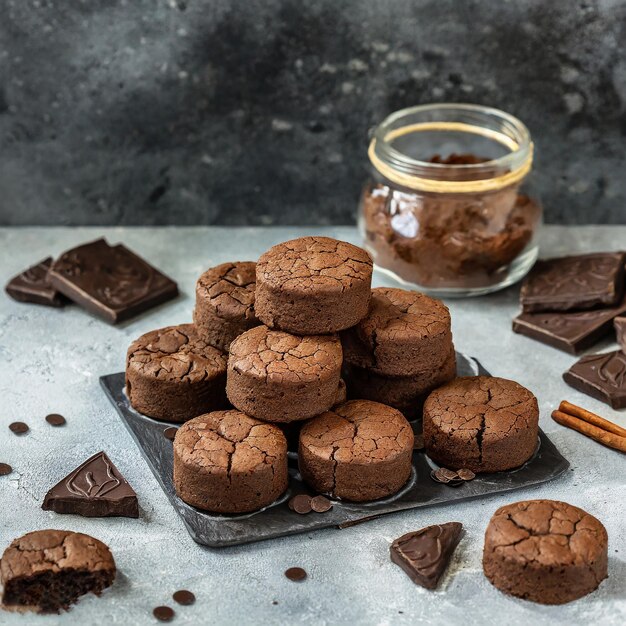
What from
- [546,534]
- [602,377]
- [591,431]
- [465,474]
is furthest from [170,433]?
[602,377]

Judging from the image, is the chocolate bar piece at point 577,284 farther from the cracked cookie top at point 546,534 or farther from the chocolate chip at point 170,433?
the chocolate chip at point 170,433

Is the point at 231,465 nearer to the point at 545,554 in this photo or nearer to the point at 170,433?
the point at 170,433

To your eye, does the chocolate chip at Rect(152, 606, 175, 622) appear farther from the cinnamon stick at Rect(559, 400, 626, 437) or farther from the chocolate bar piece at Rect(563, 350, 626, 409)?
the chocolate bar piece at Rect(563, 350, 626, 409)

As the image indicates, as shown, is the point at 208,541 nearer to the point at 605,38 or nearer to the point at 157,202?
the point at 157,202

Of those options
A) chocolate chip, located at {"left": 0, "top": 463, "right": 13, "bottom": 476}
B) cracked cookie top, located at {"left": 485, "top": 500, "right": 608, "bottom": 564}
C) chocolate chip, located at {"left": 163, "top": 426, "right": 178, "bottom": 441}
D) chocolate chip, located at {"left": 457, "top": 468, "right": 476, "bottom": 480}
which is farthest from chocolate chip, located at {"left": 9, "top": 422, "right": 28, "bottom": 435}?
cracked cookie top, located at {"left": 485, "top": 500, "right": 608, "bottom": 564}

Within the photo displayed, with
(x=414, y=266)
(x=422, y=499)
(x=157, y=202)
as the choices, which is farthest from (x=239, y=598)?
(x=157, y=202)

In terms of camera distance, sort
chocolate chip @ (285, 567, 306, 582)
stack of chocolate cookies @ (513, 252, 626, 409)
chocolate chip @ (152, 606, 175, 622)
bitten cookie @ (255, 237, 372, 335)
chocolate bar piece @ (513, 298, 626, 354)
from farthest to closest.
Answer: chocolate bar piece @ (513, 298, 626, 354) < stack of chocolate cookies @ (513, 252, 626, 409) < bitten cookie @ (255, 237, 372, 335) < chocolate chip @ (285, 567, 306, 582) < chocolate chip @ (152, 606, 175, 622)

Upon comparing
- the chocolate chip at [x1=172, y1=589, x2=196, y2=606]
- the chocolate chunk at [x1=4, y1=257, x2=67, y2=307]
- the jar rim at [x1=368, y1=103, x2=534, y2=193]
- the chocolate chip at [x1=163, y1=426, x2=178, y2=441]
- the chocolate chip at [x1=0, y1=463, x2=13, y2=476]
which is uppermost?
the jar rim at [x1=368, y1=103, x2=534, y2=193]

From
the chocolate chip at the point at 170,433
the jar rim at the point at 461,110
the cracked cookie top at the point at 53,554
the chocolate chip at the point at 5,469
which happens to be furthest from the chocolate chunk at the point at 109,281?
the cracked cookie top at the point at 53,554
